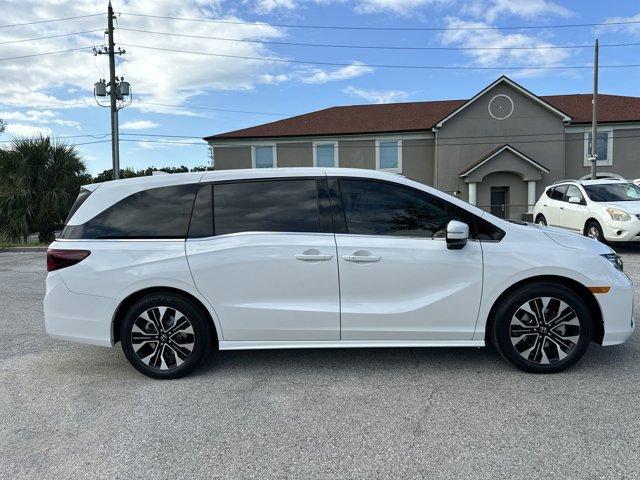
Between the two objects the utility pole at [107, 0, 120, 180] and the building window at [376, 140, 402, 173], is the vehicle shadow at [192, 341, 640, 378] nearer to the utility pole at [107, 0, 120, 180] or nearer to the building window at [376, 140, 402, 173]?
the utility pole at [107, 0, 120, 180]

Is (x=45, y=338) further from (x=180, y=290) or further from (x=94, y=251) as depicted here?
(x=180, y=290)

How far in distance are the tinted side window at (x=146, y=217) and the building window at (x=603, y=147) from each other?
29.0 meters

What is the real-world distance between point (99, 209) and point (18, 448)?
1.94 m

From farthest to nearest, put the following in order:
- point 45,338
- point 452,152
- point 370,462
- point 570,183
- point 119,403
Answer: point 452,152, point 570,183, point 45,338, point 119,403, point 370,462

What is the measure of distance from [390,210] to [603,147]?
95.2ft

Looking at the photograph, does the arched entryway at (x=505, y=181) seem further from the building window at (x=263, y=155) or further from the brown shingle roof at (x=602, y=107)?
the building window at (x=263, y=155)

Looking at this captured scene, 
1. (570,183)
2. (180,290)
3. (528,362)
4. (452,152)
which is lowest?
(528,362)

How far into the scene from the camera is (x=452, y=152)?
28.0m

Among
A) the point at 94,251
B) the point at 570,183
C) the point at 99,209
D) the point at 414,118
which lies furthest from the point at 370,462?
the point at 414,118

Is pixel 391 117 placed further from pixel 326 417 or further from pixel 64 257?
pixel 326 417

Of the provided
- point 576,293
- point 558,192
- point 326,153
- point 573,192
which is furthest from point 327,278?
point 326,153

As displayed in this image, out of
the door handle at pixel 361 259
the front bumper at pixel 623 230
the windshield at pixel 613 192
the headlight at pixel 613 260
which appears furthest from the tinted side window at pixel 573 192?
the door handle at pixel 361 259

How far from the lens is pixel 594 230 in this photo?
36.8 feet

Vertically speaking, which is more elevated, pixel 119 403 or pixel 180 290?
pixel 180 290
